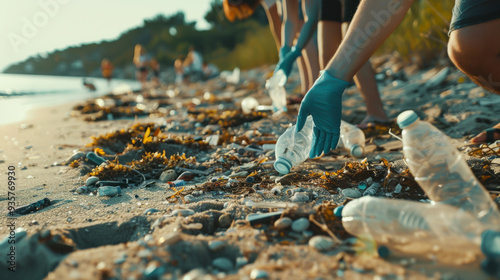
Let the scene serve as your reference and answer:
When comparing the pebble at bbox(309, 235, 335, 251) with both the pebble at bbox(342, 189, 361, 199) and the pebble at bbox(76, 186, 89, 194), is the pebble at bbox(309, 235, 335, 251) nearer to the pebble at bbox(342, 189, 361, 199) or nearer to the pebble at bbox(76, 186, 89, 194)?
the pebble at bbox(342, 189, 361, 199)

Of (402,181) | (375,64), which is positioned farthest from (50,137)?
(375,64)

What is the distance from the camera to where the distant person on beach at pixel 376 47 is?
1603 millimetres

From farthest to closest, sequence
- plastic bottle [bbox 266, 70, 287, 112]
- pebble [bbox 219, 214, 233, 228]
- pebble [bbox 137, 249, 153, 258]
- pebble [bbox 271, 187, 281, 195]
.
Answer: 1. plastic bottle [bbox 266, 70, 287, 112]
2. pebble [bbox 271, 187, 281, 195]
3. pebble [bbox 219, 214, 233, 228]
4. pebble [bbox 137, 249, 153, 258]

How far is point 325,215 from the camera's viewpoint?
4.68 ft

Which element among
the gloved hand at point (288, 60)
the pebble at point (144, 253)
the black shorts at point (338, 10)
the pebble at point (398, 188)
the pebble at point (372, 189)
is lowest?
the pebble at point (372, 189)

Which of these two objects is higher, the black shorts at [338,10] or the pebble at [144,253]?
the black shorts at [338,10]

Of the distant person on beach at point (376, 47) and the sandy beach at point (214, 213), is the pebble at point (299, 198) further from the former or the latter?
the distant person on beach at point (376, 47)

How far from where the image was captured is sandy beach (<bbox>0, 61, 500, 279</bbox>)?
1.11 m

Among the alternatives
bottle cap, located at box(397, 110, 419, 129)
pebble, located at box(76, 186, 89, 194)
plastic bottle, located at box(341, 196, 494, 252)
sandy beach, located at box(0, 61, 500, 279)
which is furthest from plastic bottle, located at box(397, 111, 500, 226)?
pebble, located at box(76, 186, 89, 194)

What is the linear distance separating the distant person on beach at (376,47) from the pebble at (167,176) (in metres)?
0.91

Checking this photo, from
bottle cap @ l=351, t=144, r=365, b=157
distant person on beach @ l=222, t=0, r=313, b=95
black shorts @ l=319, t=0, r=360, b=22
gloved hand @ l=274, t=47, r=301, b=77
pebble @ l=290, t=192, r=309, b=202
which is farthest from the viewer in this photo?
distant person on beach @ l=222, t=0, r=313, b=95

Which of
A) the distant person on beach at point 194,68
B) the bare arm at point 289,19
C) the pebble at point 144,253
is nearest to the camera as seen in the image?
the pebble at point 144,253

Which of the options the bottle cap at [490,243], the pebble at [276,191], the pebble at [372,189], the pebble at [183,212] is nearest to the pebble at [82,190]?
the pebble at [183,212]

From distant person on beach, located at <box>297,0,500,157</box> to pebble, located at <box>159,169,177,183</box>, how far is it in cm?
91
